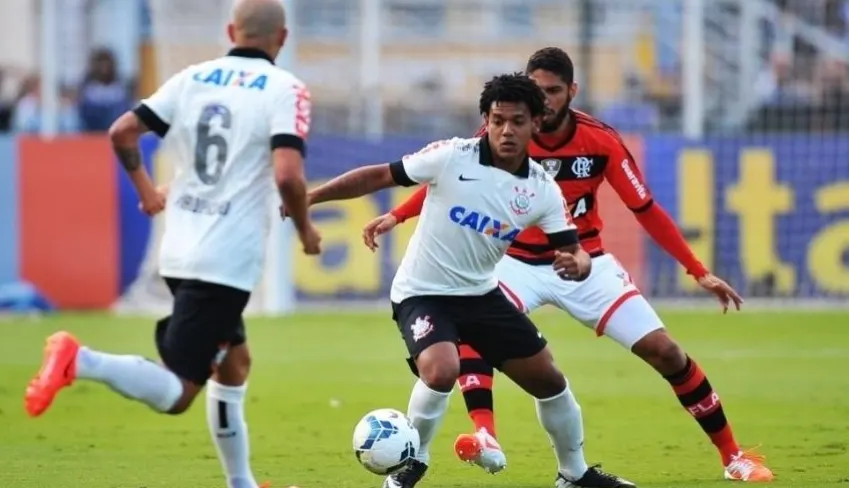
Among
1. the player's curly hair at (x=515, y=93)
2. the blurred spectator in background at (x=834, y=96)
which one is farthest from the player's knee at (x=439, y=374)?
the blurred spectator in background at (x=834, y=96)

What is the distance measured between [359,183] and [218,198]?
1.03m

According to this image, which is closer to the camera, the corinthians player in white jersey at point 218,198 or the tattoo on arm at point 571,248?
the corinthians player in white jersey at point 218,198

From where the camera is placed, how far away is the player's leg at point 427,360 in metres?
8.09

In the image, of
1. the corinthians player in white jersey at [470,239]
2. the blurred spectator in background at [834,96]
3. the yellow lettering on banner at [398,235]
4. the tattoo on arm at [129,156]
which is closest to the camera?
the tattoo on arm at [129,156]

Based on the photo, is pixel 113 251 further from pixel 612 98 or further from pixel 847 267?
pixel 847 267

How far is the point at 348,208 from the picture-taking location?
69.0ft

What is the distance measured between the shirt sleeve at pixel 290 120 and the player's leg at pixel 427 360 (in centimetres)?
129

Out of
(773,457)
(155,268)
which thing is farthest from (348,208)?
(773,457)

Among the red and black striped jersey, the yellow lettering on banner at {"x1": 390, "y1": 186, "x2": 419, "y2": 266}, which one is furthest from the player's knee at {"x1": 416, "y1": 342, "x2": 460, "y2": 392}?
the yellow lettering on banner at {"x1": 390, "y1": 186, "x2": 419, "y2": 266}

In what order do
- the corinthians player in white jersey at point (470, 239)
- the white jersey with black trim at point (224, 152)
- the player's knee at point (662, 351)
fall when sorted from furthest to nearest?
the player's knee at point (662, 351) < the corinthians player in white jersey at point (470, 239) < the white jersey with black trim at point (224, 152)

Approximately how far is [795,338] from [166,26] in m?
8.70

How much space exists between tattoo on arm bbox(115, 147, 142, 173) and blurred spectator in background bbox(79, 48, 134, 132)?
15498mm

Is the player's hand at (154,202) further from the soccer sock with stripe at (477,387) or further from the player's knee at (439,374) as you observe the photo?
the soccer sock with stripe at (477,387)

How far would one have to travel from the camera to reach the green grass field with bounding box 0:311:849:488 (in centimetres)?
941
